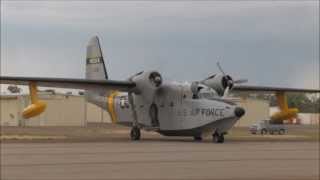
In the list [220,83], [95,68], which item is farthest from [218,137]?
[95,68]

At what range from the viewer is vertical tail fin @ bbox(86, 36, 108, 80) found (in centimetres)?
4175

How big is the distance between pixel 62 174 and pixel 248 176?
4358 millimetres

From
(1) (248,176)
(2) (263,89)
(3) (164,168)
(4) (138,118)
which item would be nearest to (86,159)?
(3) (164,168)

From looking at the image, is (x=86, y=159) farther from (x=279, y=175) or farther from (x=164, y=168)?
(x=279, y=175)

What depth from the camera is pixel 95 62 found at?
139 ft

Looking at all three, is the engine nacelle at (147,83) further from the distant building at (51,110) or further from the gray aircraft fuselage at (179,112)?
the distant building at (51,110)

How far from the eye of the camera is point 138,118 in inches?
1460

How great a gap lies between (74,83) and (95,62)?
7119 millimetres

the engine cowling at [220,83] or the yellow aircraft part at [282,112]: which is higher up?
the engine cowling at [220,83]

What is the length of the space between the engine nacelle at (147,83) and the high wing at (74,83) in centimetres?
40

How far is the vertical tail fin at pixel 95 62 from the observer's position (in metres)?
41.8

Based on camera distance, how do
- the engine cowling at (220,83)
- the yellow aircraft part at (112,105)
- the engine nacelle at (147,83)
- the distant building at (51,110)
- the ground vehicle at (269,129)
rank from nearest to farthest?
the engine nacelle at (147,83) → the engine cowling at (220,83) → the yellow aircraft part at (112,105) → the ground vehicle at (269,129) → the distant building at (51,110)

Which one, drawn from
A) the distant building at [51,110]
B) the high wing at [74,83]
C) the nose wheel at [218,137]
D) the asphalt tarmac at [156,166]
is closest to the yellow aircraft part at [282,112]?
the nose wheel at [218,137]

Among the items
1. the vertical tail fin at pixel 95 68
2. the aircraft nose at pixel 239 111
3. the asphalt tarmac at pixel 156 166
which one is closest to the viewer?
the asphalt tarmac at pixel 156 166
